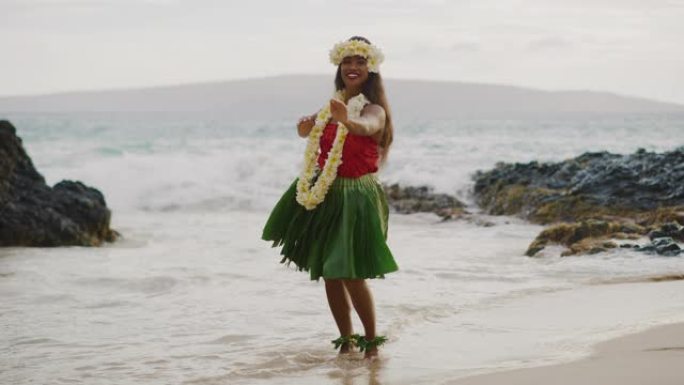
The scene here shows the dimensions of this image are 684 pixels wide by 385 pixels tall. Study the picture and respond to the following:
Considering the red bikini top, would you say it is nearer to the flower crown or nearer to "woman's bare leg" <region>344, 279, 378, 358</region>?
the flower crown

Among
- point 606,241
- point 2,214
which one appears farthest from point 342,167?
point 2,214

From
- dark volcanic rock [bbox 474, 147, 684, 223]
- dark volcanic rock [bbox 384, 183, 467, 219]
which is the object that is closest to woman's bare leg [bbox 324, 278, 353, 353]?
dark volcanic rock [bbox 474, 147, 684, 223]

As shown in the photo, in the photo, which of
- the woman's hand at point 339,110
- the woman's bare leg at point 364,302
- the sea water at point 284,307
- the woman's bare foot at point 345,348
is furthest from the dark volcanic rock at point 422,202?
the woman's hand at point 339,110

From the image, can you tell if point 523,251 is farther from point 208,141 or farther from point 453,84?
point 453,84

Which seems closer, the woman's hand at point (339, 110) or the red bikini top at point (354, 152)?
the woman's hand at point (339, 110)

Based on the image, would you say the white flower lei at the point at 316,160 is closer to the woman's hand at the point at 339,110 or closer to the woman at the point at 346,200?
the woman at the point at 346,200

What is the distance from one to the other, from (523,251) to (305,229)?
17.1 feet

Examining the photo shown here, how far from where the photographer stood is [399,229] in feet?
43.2

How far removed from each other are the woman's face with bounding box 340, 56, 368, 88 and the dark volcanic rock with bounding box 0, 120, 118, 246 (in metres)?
6.52

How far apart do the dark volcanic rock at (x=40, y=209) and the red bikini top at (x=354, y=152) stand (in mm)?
6429

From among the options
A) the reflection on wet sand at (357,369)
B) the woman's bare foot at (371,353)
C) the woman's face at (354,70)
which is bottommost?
the reflection on wet sand at (357,369)

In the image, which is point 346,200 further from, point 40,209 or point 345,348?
point 40,209

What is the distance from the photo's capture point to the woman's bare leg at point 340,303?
540 centimetres

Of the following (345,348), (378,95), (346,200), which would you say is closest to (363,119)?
(378,95)
